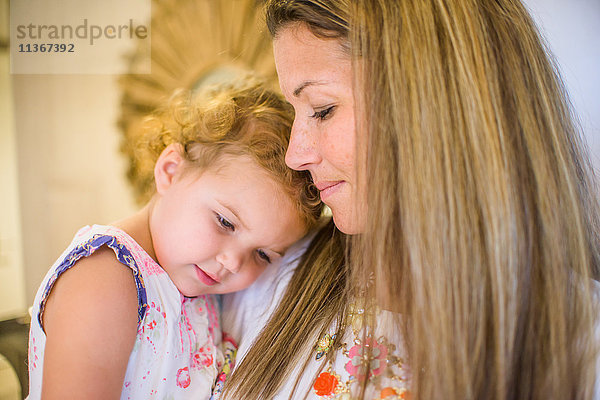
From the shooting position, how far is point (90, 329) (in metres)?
0.77

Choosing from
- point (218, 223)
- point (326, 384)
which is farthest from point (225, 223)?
point (326, 384)

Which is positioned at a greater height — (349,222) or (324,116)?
(324,116)

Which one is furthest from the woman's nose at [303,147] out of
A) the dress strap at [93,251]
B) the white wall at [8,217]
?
the white wall at [8,217]

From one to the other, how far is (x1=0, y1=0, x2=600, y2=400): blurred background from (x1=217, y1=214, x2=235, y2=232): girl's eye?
35 centimetres

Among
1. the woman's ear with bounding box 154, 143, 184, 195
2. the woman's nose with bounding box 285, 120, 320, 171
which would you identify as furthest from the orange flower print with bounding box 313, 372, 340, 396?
the woman's ear with bounding box 154, 143, 184, 195

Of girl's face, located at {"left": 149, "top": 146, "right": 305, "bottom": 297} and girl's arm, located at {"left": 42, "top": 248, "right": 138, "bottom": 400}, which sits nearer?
girl's arm, located at {"left": 42, "top": 248, "right": 138, "bottom": 400}

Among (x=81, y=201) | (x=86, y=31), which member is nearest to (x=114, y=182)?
(x=81, y=201)

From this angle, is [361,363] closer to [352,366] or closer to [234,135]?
[352,366]

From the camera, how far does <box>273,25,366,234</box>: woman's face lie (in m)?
0.79

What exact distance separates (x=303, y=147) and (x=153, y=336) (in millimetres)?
429

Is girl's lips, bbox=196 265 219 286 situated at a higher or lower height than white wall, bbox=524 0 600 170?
lower

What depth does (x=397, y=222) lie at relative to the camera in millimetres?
748

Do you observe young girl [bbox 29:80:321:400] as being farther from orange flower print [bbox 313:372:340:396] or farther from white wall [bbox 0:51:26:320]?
orange flower print [bbox 313:372:340:396]

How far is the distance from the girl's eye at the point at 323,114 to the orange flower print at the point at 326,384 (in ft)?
1.42
